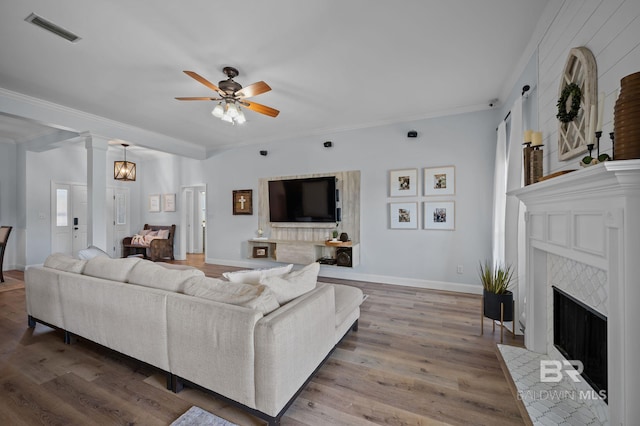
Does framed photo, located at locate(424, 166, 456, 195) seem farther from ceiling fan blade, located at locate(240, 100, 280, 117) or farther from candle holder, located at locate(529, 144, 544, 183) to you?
ceiling fan blade, located at locate(240, 100, 280, 117)

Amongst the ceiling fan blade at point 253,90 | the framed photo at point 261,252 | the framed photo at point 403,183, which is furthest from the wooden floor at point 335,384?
the framed photo at point 261,252

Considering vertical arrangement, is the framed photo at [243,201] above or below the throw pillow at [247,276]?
above

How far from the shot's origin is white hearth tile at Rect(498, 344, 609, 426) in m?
1.45

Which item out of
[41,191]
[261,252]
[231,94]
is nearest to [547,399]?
[231,94]

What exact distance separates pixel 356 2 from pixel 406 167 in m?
2.74

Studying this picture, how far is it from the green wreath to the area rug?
281cm

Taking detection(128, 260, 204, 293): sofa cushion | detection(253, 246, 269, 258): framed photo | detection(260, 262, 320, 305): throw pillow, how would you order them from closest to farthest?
detection(260, 262, 320, 305): throw pillow
detection(128, 260, 204, 293): sofa cushion
detection(253, 246, 269, 258): framed photo

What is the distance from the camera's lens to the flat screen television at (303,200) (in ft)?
15.6

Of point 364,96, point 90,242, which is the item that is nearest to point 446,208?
point 364,96

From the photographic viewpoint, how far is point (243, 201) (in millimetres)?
5801

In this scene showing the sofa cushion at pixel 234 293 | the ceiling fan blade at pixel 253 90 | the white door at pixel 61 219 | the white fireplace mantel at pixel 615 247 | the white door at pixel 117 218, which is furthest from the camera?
the white door at pixel 117 218

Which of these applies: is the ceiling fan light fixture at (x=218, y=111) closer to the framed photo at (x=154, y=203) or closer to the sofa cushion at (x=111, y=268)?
the sofa cushion at (x=111, y=268)

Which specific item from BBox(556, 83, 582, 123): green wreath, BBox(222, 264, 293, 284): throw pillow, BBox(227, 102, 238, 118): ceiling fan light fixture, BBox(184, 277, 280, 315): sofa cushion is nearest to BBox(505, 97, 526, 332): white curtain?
BBox(556, 83, 582, 123): green wreath

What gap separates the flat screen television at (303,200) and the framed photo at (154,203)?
3.88 metres
